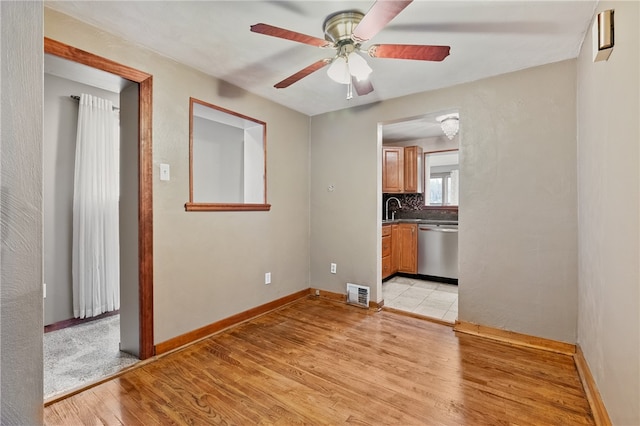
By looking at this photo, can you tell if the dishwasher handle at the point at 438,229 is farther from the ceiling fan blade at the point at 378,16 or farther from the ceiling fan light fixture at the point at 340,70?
the ceiling fan blade at the point at 378,16

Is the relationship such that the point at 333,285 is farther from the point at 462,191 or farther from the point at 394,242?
the point at 462,191

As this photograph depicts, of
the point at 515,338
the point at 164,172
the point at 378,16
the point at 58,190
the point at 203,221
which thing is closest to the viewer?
the point at 378,16

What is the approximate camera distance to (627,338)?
3.84ft

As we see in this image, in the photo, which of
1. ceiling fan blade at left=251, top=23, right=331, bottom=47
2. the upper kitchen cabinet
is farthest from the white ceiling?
the upper kitchen cabinet

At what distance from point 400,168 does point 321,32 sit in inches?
127

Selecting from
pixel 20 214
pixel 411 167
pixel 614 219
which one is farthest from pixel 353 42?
pixel 411 167

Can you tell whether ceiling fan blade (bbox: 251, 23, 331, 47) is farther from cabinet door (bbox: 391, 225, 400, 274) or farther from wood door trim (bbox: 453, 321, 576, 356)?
cabinet door (bbox: 391, 225, 400, 274)

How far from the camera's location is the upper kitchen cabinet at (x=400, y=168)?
4.80 m

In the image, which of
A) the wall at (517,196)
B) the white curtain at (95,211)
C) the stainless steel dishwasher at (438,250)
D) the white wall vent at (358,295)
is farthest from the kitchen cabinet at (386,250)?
the white curtain at (95,211)

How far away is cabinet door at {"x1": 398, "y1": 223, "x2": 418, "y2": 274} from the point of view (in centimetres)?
453

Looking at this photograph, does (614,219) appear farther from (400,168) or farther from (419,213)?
(419,213)

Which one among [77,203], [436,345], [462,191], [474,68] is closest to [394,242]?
[462,191]

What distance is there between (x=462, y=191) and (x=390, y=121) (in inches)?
42.0

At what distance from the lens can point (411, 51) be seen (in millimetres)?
1631
